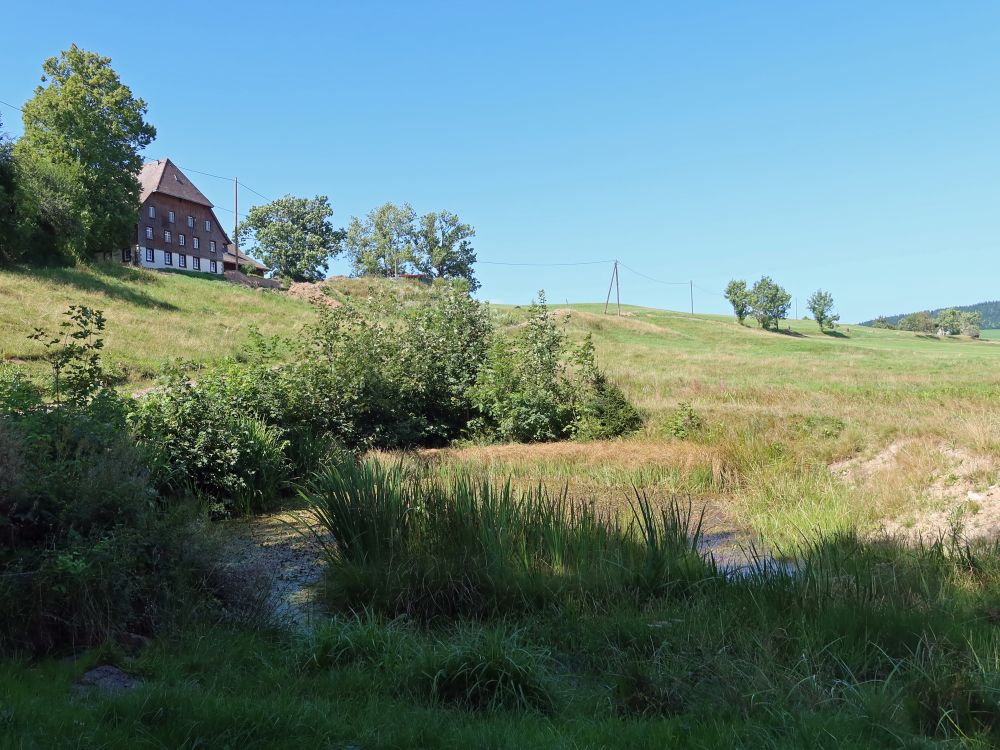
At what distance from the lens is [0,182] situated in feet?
121

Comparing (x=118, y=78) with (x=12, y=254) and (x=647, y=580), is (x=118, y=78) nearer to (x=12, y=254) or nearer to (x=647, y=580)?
(x=12, y=254)

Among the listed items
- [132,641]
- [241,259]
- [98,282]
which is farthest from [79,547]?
[241,259]

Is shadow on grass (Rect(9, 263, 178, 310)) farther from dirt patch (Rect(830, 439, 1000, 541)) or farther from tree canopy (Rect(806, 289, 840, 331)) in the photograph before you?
tree canopy (Rect(806, 289, 840, 331))

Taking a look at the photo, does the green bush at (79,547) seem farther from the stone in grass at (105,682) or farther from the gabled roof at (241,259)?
the gabled roof at (241,259)

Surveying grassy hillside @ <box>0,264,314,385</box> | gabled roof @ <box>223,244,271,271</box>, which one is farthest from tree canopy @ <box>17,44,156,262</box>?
gabled roof @ <box>223,244,271,271</box>

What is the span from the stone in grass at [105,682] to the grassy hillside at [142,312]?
16261mm

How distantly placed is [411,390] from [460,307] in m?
3.81

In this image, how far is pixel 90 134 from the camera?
47281mm

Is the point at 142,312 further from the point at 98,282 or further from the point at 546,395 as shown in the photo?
the point at 546,395

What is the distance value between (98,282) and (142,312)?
232 inches

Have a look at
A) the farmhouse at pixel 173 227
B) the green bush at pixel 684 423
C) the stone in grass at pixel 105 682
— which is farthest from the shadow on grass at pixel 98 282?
the stone in grass at pixel 105 682

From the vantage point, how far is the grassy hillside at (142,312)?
74.7 feet

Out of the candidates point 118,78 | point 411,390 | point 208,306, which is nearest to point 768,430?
point 411,390

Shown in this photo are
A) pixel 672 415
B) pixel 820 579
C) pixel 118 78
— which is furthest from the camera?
pixel 118 78
